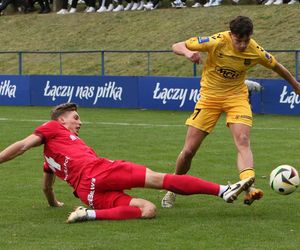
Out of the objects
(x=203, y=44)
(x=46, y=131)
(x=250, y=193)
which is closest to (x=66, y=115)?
(x=46, y=131)

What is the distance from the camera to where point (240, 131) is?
994 centimetres

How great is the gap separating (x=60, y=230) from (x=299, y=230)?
2.25 m

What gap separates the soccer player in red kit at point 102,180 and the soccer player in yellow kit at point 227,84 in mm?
795

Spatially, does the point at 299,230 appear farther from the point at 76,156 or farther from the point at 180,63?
the point at 180,63

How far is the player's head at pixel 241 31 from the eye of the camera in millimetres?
9547

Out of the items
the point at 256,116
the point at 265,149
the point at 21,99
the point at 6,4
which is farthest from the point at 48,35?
the point at 265,149

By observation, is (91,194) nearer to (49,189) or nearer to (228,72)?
(49,189)

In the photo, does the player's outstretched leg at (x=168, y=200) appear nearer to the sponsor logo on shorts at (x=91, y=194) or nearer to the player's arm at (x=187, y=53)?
the sponsor logo on shorts at (x=91, y=194)

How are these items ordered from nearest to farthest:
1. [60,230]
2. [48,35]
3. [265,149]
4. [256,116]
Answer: [60,230]
[265,149]
[256,116]
[48,35]

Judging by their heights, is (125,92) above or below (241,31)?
below

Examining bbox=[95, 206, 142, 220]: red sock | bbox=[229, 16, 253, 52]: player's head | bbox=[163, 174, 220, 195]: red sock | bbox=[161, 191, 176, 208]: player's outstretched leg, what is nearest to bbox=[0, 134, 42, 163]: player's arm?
bbox=[95, 206, 142, 220]: red sock

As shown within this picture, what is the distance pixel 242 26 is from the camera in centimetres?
955

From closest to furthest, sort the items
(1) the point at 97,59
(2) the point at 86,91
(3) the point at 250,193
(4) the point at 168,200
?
1. (3) the point at 250,193
2. (4) the point at 168,200
3. (2) the point at 86,91
4. (1) the point at 97,59

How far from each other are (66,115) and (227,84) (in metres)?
1.84
